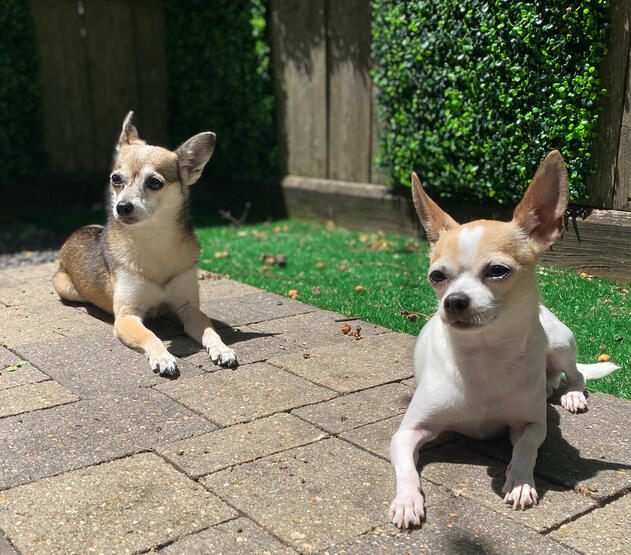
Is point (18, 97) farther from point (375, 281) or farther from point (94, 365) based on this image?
point (94, 365)

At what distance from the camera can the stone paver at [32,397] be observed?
3510 mm

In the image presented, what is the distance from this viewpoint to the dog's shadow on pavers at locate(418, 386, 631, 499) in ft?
9.07

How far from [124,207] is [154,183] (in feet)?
0.94

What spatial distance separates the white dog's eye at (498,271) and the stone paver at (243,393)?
→ 1365 mm

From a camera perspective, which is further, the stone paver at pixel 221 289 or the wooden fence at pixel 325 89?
the wooden fence at pixel 325 89

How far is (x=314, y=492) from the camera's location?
107 inches

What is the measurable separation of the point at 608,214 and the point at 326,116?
409cm

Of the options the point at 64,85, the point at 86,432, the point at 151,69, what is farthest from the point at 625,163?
the point at 64,85

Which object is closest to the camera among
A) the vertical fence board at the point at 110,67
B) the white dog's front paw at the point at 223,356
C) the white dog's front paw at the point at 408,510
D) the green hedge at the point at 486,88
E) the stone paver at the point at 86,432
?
the white dog's front paw at the point at 408,510

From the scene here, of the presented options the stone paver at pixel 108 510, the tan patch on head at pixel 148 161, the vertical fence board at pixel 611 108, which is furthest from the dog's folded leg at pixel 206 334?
the vertical fence board at pixel 611 108

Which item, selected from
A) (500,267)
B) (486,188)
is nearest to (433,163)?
(486,188)

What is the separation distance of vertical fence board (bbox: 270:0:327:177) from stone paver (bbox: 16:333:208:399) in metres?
4.93

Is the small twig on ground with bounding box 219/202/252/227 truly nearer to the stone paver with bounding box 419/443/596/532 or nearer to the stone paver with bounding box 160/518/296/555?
the stone paver with bounding box 419/443/596/532

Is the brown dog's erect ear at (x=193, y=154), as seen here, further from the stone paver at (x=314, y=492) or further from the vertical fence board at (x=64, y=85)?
the vertical fence board at (x=64, y=85)
